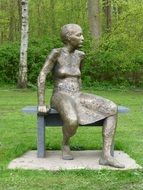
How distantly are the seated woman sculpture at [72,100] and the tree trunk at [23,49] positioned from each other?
39.7 feet

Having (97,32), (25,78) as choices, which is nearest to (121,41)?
(97,32)

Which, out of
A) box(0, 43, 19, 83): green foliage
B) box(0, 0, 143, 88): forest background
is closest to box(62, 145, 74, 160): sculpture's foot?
box(0, 0, 143, 88): forest background

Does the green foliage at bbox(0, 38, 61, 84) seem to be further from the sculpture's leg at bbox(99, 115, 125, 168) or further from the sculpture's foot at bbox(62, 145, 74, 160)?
the sculpture's leg at bbox(99, 115, 125, 168)

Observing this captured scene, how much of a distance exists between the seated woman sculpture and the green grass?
25.9 inches

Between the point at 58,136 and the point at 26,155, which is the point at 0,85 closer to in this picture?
the point at 58,136

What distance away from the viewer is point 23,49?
20469 mm

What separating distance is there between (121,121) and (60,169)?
223 inches

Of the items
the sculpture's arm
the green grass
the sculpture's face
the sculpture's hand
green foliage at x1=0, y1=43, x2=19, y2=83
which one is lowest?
green foliage at x1=0, y1=43, x2=19, y2=83

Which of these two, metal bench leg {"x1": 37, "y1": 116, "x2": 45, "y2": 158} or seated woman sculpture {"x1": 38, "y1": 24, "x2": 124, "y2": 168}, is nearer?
seated woman sculpture {"x1": 38, "y1": 24, "x2": 124, "y2": 168}

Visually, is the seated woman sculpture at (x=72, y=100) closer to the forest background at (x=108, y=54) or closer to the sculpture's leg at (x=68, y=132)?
the sculpture's leg at (x=68, y=132)

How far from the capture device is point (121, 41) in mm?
22125

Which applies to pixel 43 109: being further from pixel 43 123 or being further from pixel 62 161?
pixel 62 161

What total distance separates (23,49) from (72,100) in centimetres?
1302

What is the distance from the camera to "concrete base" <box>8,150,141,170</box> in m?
7.13
